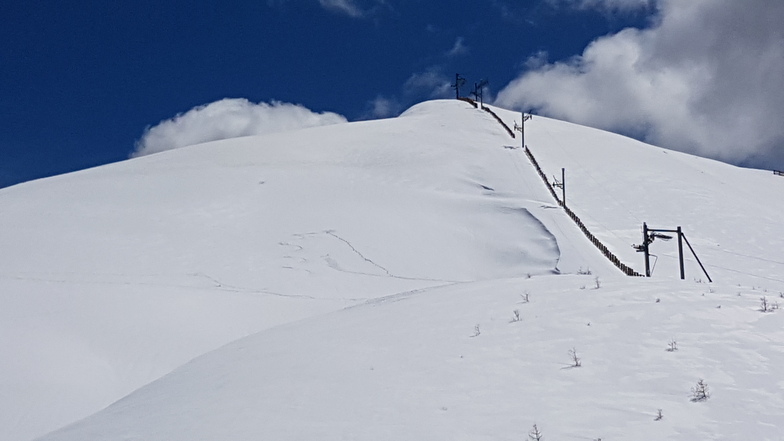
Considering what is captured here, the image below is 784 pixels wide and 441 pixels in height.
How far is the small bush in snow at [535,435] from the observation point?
18.6 ft

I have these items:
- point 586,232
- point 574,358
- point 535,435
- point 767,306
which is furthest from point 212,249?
point 535,435

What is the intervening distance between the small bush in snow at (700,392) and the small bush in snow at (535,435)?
1732 millimetres

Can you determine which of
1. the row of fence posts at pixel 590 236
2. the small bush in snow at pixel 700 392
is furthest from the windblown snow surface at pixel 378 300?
the row of fence posts at pixel 590 236

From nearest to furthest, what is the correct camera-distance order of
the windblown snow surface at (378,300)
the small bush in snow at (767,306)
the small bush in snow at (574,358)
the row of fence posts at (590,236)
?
the windblown snow surface at (378,300) → the small bush in snow at (574,358) → the small bush in snow at (767,306) → the row of fence posts at (590,236)

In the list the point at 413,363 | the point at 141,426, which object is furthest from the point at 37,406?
the point at 413,363

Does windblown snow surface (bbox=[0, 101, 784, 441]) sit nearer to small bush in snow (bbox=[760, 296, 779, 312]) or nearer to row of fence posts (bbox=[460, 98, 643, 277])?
small bush in snow (bbox=[760, 296, 779, 312])

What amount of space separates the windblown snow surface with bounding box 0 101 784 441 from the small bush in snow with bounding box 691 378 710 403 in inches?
2.1

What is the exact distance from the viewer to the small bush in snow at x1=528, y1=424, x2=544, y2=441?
567cm

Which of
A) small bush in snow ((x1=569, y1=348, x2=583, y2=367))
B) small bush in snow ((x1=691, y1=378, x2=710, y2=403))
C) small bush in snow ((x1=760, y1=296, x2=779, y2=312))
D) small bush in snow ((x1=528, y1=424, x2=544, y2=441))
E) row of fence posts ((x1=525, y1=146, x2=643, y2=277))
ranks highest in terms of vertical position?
row of fence posts ((x1=525, y1=146, x2=643, y2=277))

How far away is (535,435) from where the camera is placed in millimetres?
5762

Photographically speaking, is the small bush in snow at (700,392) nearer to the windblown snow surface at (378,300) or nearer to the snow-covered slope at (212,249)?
the windblown snow surface at (378,300)

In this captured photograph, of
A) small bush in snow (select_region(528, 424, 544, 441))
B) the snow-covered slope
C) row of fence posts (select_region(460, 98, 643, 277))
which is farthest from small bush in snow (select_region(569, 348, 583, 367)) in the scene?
row of fence posts (select_region(460, 98, 643, 277))

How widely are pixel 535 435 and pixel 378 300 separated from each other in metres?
9.18

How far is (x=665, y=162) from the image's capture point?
137ft
